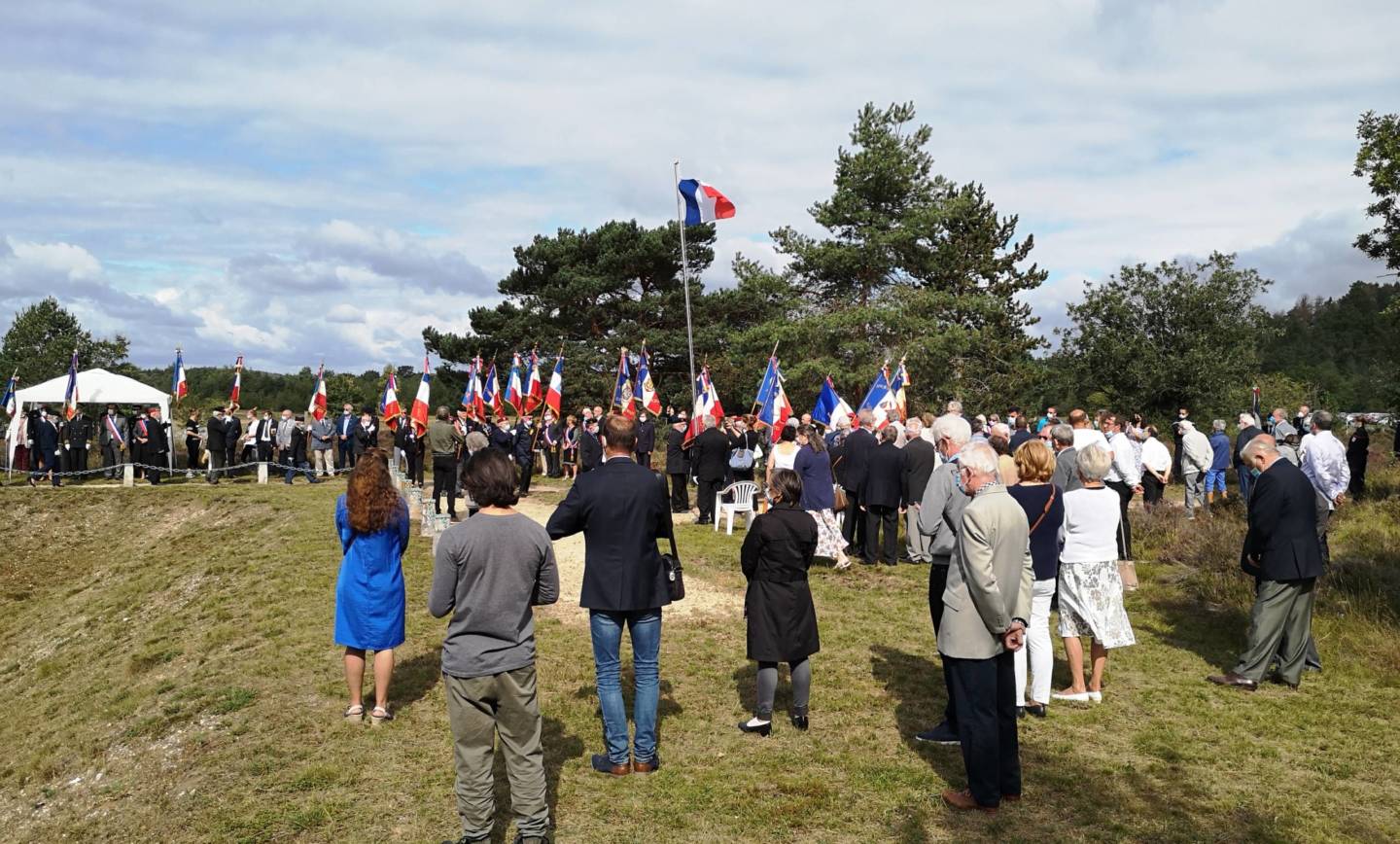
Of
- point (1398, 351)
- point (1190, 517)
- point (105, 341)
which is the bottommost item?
point (1190, 517)

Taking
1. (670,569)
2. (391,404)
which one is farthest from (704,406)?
(670,569)

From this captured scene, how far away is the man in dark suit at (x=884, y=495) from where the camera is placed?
11938 mm

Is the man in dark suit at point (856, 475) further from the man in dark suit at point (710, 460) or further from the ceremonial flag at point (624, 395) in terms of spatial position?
the ceremonial flag at point (624, 395)

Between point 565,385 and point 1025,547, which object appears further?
point 565,385

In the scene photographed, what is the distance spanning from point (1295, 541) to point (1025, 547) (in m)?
3.75

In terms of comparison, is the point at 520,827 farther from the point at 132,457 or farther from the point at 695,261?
the point at 695,261

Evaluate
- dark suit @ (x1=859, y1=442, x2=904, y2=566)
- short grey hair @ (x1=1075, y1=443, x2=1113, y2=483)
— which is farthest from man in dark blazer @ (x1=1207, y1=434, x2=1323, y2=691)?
dark suit @ (x1=859, y1=442, x2=904, y2=566)

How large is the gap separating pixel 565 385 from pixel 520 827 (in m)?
33.7

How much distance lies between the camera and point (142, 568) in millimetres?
16422

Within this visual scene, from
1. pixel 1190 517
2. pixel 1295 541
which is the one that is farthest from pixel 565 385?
pixel 1295 541

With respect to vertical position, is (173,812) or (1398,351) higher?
(1398,351)

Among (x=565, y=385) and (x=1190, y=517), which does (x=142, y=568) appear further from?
(x=565, y=385)

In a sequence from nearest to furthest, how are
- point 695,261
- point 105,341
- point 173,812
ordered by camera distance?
1. point 173,812
2. point 695,261
3. point 105,341

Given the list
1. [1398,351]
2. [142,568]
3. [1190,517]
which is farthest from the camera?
[1398,351]
